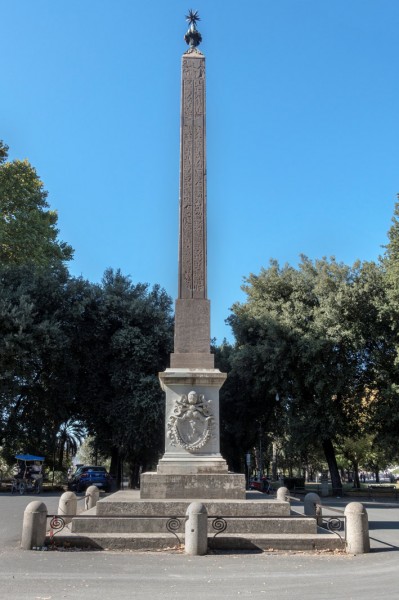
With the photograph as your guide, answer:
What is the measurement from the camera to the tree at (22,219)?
99.6ft

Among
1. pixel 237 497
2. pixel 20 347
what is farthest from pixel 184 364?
pixel 20 347

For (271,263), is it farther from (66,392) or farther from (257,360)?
(66,392)

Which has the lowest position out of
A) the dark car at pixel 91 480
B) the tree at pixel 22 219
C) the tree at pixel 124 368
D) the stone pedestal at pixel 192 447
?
the dark car at pixel 91 480

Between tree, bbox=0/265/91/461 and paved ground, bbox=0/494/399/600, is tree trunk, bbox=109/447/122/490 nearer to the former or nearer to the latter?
tree, bbox=0/265/91/461

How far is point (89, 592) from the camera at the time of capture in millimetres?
6645

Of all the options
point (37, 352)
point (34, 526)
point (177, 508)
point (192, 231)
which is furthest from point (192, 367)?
point (37, 352)

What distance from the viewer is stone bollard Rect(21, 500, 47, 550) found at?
9625 mm

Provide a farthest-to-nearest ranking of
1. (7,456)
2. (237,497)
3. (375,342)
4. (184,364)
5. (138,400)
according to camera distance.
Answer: (7,456) < (375,342) < (138,400) < (184,364) < (237,497)

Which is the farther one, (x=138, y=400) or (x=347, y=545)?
(x=138, y=400)

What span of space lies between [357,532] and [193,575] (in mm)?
3479

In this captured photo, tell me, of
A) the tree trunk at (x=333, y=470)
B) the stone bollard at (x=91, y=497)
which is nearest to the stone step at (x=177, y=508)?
the stone bollard at (x=91, y=497)

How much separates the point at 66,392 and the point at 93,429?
10.7 ft

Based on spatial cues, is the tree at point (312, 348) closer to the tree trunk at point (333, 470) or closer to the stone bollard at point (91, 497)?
the tree trunk at point (333, 470)

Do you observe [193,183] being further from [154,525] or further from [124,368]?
[124,368]
